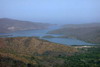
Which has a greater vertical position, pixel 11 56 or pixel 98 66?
pixel 11 56

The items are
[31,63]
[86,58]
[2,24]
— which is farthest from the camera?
[2,24]

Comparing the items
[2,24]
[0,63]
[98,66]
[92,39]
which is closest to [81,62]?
[98,66]

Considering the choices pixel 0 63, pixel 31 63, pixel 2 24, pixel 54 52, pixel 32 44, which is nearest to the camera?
pixel 0 63

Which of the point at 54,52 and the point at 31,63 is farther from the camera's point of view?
the point at 54,52

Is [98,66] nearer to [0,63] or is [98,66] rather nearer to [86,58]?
[86,58]

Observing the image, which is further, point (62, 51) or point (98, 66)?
point (62, 51)

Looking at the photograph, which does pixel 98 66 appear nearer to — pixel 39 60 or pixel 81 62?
pixel 81 62

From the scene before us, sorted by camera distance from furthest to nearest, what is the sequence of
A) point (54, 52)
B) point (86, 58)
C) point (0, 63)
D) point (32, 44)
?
point (32, 44), point (54, 52), point (86, 58), point (0, 63)

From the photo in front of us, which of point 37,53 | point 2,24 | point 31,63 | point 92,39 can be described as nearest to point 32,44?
point 37,53

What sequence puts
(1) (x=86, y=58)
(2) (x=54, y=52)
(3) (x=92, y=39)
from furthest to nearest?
(3) (x=92, y=39), (2) (x=54, y=52), (1) (x=86, y=58)
